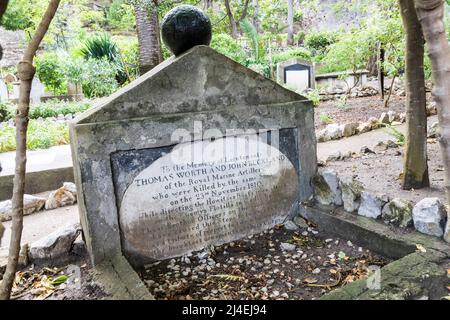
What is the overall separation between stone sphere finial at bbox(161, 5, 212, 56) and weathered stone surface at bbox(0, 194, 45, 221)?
236cm

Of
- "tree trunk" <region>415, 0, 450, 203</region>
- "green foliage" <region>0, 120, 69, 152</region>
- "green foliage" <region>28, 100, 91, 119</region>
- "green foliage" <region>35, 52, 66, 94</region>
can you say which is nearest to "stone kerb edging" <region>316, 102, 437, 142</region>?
"green foliage" <region>0, 120, 69, 152</region>

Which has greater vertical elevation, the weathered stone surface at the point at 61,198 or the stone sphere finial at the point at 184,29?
the stone sphere finial at the point at 184,29

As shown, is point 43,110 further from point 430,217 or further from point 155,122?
point 430,217

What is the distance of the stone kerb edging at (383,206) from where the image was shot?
252 centimetres

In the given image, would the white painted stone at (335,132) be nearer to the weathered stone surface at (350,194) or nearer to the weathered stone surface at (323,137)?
the weathered stone surface at (323,137)

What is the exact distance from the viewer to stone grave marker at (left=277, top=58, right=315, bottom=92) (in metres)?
12.3

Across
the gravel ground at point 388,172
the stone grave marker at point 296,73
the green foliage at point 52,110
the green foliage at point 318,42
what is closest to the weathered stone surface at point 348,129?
the gravel ground at point 388,172

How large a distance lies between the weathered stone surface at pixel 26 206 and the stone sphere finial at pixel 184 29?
2.36m

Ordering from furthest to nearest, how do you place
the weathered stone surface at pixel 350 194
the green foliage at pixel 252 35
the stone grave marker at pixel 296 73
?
the green foliage at pixel 252 35 → the stone grave marker at pixel 296 73 → the weathered stone surface at pixel 350 194

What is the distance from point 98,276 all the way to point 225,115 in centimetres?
146

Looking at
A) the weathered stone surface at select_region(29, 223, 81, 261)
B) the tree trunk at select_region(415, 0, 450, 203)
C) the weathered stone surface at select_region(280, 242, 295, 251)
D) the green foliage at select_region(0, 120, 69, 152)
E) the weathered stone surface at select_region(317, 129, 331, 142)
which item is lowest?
the weathered stone surface at select_region(280, 242, 295, 251)

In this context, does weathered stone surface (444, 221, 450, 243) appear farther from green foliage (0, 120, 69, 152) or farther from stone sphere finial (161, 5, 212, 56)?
green foliage (0, 120, 69, 152)
